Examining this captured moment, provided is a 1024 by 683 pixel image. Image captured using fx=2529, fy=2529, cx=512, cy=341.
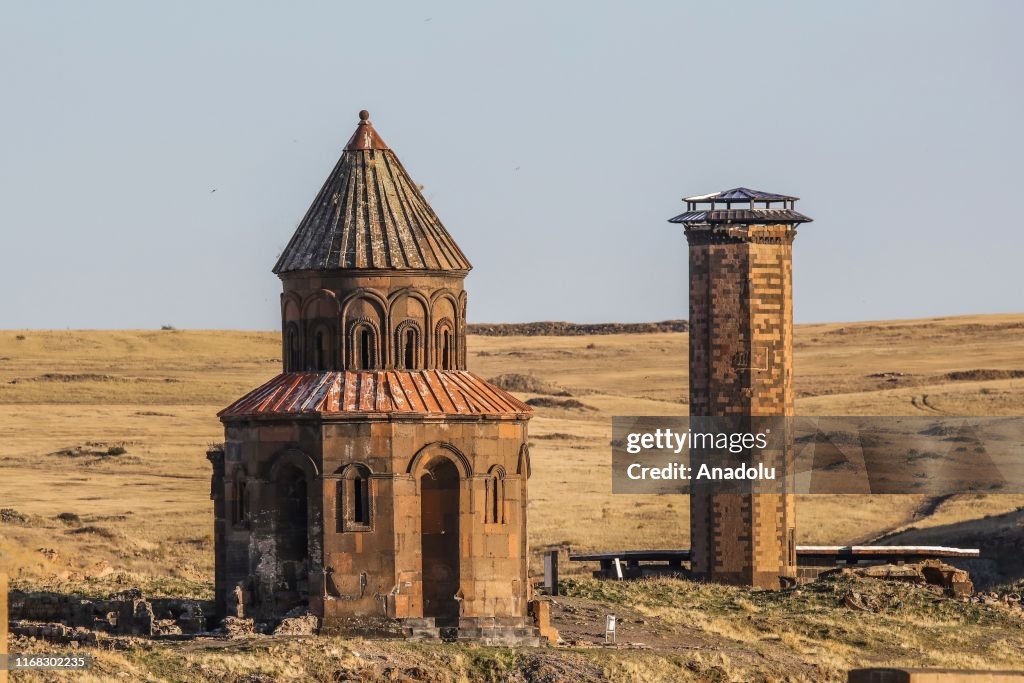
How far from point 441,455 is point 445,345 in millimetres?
2702

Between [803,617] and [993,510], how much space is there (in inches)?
980

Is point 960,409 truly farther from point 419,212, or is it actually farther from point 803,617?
point 419,212

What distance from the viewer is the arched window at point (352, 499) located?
46156mm

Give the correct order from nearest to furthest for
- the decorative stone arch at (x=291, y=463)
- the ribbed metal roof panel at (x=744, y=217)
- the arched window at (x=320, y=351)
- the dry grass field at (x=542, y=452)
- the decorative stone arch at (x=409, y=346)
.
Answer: the decorative stone arch at (x=291, y=463) → the decorative stone arch at (x=409, y=346) → the arched window at (x=320, y=351) → the dry grass field at (x=542, y=452) → the ribbed metal roof panel at (x=744, y=217)

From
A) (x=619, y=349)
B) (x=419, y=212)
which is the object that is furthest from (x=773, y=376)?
(x=619, y=349)

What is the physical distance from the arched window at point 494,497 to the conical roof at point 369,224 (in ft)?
13.6

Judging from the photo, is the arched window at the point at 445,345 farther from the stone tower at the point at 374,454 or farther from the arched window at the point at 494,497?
the arched window at the point at 494,497

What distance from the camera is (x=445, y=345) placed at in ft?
159

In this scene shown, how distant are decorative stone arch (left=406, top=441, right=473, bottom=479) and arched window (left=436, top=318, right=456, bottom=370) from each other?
2.30 m

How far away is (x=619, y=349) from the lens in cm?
13638

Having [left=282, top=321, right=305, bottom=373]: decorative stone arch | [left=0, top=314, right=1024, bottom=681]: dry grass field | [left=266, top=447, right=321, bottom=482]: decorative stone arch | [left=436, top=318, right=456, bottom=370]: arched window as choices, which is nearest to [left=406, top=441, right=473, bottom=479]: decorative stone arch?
[left=266, top=447, right=321, bottom=482]: decorative stone arch

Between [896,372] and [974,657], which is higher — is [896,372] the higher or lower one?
the higher one

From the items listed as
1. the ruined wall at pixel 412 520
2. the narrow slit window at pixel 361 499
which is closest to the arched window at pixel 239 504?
the ruined wall at pixel 412 520

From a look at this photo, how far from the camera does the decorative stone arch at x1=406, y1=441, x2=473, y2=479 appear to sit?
46.5m
